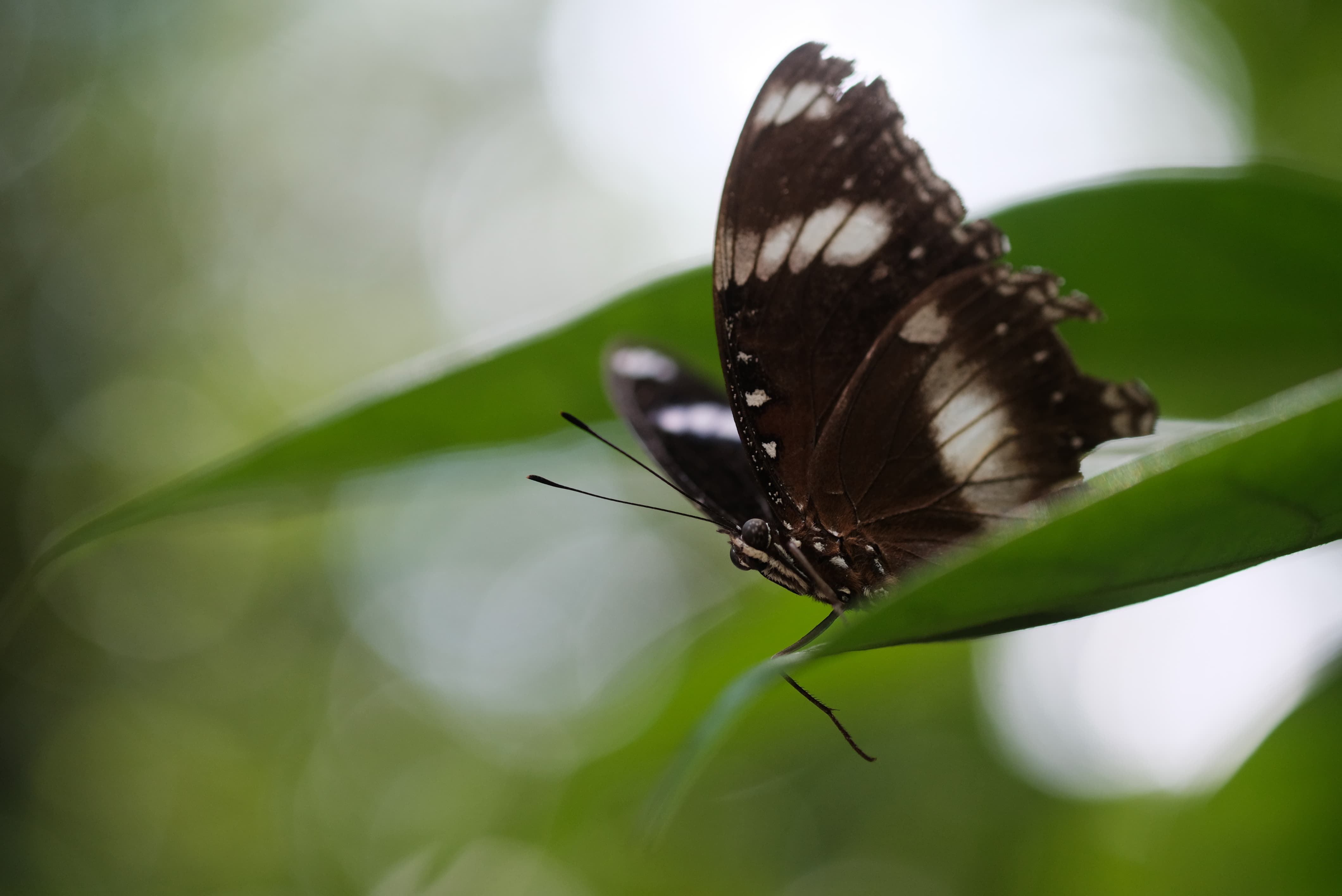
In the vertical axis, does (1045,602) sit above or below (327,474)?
below

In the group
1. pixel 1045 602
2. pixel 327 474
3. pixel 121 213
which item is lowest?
pixel 1045 602

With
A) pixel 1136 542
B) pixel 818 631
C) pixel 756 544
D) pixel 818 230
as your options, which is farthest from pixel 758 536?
pixel 1136 542

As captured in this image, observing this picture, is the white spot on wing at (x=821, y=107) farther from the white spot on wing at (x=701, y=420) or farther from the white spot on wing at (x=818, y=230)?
the white spot on wing at (x=701, y=420)

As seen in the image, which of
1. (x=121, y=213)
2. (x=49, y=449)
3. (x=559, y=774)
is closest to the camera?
(x=559, y=774)

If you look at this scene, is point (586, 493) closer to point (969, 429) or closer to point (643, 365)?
point (643, 365)

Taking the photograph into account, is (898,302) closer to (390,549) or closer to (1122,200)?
(1122,200)

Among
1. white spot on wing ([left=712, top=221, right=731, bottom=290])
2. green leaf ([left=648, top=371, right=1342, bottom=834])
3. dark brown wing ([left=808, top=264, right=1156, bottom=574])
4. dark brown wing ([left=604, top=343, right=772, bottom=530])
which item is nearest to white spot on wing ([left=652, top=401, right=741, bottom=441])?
dark brown wing ([left=604, top=343, right=772, bottom=530])

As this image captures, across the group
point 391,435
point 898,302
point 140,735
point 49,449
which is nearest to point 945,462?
point 898,302
